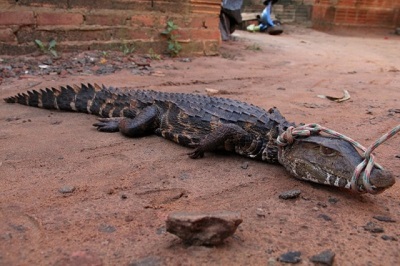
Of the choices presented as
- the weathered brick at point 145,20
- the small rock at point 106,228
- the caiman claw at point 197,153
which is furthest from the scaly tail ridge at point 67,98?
the weathered brick at point 145,20

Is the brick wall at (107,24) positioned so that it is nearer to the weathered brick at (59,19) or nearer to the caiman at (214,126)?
the weathered brick at (59,19)

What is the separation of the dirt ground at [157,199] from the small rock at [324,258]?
1.9 inches

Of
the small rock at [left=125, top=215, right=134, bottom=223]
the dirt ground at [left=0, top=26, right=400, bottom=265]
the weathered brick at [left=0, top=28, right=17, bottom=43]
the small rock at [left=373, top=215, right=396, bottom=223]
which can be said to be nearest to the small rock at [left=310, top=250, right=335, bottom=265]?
the dirt ground at [left=0, top=26, right=400, bottom=265]

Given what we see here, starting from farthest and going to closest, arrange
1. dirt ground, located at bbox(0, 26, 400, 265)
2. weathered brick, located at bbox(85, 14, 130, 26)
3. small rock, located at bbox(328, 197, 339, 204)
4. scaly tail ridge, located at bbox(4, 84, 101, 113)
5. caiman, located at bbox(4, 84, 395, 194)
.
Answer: weathered brick, located at bbox(85, 14, 130, 26)
scaly tail ridge, located at bbox(4, 84, 101, 113)
caiman, located at bbox(4, 84, 395, 194)
small rock, located at bbox(328, 197, 339, 204)
dirt ground, located at bbox(0, 26, 400, 265)

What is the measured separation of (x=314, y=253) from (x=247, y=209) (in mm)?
566

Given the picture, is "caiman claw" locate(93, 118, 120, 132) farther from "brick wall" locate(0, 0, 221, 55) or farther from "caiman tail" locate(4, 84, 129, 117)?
"brick wall" locate(0, 0, 221, 55)

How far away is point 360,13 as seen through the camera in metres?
18.0

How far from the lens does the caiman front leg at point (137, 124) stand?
388 centimetres

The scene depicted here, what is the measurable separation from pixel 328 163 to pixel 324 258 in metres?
0.91

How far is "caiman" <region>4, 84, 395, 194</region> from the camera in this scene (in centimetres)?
271

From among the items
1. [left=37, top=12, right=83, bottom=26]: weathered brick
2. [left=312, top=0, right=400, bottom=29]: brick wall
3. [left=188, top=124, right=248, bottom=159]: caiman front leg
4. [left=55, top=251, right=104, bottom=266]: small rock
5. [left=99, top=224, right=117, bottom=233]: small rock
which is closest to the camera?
[left=55, top=251, right=104, bottom=266]: small rock

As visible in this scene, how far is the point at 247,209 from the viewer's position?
2488 mm

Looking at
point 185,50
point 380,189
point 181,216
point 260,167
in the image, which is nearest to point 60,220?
point 181,216

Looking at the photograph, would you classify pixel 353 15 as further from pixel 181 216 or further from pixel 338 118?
pixel 181 216
